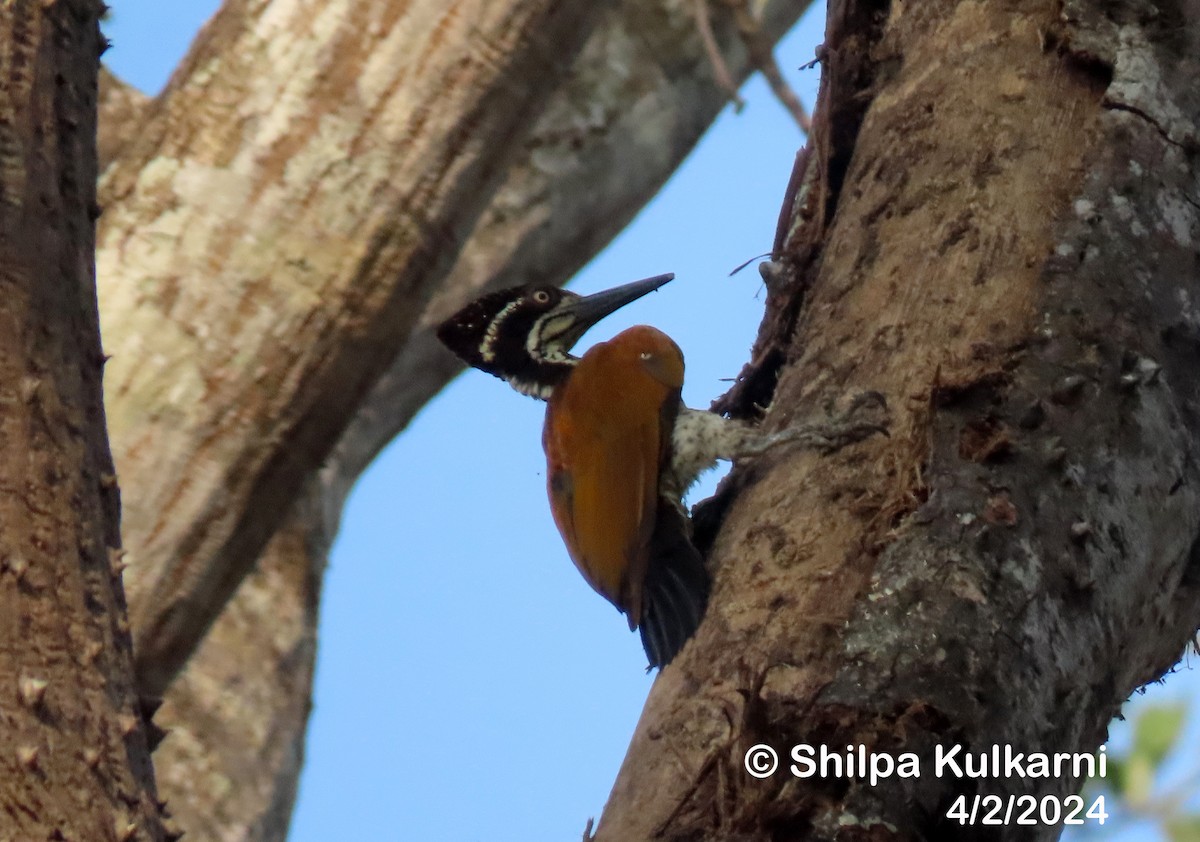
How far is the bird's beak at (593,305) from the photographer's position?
4281 mm

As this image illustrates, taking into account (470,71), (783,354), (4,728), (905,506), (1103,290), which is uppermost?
(470,71)

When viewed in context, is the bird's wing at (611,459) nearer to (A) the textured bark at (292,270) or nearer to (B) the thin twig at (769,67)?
(A) the textured bark at (292,270)

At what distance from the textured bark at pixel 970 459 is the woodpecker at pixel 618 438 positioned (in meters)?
0.17

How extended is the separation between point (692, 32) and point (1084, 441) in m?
3.53

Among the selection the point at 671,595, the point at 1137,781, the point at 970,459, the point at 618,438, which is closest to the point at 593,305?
the point at 618,438

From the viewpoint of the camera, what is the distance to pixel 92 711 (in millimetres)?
1555

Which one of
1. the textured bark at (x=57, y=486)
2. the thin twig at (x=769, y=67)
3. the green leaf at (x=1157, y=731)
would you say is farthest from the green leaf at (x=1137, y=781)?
the textured bark at (x=57, y=486)

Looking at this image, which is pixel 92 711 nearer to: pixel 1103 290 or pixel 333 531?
pixel 1103 290

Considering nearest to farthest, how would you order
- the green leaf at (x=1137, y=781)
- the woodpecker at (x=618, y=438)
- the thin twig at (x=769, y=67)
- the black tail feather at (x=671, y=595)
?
the black tail feather at (x=671, y=595) < the woodpecker at (x=618, y=438) < the thin twig at (x=769, y=67) < the green leaf at (x=1137, y=781)

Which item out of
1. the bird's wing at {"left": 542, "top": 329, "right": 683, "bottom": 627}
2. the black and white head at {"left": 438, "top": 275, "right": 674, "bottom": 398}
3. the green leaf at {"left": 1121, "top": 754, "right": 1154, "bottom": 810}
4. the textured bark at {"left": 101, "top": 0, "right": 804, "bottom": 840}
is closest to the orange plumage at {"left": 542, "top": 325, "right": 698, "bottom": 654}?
the bird's wing at {"left": 542, "top": 329, "right": 683, "bottom": 627}

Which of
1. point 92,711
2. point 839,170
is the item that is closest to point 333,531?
point 839,170

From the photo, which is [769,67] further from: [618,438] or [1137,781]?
[1137,781]

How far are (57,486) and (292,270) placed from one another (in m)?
1.86

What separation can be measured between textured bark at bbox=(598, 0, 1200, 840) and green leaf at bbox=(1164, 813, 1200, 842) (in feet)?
8.77
